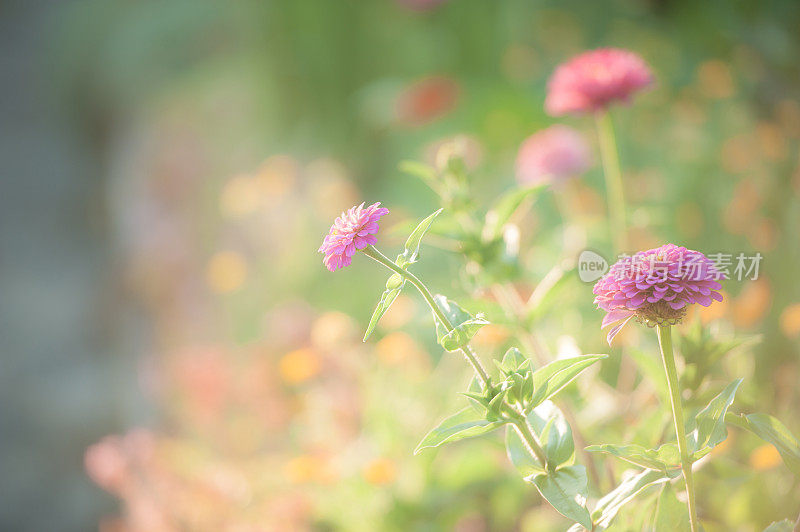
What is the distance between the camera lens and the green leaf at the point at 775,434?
1.55 feet

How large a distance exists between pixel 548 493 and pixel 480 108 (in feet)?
4.15

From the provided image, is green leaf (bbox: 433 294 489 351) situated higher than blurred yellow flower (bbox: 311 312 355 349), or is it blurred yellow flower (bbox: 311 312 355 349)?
blurred yellow flower (bbox: 311 312 355 349)

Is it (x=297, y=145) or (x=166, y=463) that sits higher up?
(x=297, y=145)

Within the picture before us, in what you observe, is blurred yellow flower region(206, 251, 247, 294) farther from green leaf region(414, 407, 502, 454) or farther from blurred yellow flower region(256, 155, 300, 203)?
green leaf region(414, 407, 502, 454)

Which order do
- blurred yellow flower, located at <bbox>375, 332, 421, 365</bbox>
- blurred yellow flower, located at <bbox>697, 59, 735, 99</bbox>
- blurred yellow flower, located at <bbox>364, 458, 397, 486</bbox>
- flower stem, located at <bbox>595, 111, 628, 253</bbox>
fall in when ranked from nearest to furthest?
flower stem, located at <bbox>595, 111, 628, 253</bbox>, blurred yellow flower, located at <bbox>364, 458, 397, 486</bbox>, blurred yellow flower, located at <bbox>375, 332, 421, 365</bbox>, blurred yellow flower, located at <bbox>697, 59, 735, 99</bbox>

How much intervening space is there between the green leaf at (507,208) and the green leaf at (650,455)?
26cm

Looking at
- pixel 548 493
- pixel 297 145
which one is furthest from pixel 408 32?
pixel 548 493

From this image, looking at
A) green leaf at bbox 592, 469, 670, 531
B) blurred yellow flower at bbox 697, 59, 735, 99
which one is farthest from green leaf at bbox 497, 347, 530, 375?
blurred yellow flower at bbox 697, 59, 735, 99

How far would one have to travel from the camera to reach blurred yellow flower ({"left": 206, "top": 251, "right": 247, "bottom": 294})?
1.52 m

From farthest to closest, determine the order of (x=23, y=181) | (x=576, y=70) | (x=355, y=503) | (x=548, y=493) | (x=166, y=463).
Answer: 1. (x=23, y=181)
2. (x=166, y=463)
3. (x=355, y=503)
4. (x=576, y=70)
5. (x=548, y=493)

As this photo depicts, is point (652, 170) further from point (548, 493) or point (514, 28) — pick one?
point (548, 493)

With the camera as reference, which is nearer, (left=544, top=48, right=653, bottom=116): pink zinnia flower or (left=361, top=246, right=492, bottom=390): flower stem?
(left=361, top=246, right=492, bottom=390): flower stem

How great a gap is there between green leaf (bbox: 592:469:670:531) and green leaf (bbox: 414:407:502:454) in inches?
4.1

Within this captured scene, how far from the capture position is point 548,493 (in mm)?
482
